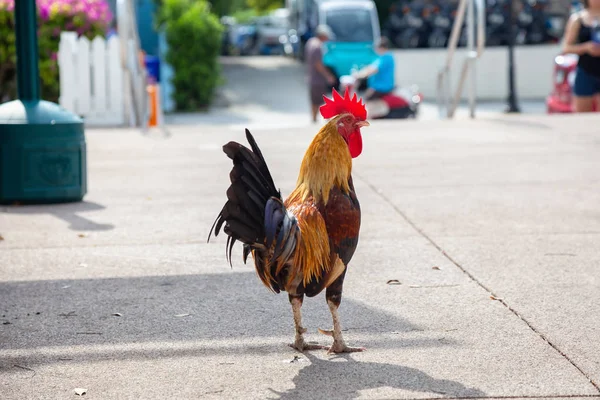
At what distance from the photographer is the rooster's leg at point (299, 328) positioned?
14.7 ft

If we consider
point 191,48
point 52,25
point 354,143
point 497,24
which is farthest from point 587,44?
point 497,24

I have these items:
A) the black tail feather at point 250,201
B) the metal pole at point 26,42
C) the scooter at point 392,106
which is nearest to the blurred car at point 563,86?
the scooter at point 392,106

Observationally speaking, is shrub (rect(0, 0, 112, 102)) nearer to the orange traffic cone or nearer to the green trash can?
the orange traffic cone

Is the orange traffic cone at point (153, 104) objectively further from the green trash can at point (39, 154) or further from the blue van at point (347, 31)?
the blue van at point (347, 31)

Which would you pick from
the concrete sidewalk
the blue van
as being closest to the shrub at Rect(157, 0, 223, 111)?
the blue van

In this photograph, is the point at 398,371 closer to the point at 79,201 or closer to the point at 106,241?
the point at 106,241

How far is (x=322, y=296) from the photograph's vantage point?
5645mm

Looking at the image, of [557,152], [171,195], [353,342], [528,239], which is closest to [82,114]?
[171,195]

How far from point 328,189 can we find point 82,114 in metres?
11.1

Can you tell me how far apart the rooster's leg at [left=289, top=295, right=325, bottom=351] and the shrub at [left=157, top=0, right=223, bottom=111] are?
2093 centimetres

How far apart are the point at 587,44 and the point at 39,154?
22.4ft

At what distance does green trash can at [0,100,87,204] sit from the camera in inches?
325

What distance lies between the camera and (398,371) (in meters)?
4.29

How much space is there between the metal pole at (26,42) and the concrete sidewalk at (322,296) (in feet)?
3.78
